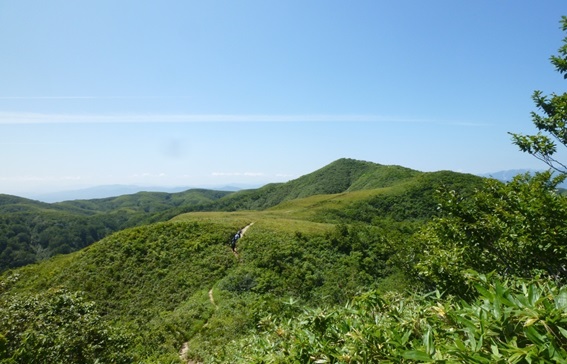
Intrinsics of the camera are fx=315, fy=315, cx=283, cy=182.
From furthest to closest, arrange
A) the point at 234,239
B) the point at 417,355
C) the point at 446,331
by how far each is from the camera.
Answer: the point at 234,239, the point at 446,331, the point at 417,355

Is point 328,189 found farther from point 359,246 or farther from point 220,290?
point 220,290

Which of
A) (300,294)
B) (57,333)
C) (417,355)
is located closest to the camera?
(417,355)

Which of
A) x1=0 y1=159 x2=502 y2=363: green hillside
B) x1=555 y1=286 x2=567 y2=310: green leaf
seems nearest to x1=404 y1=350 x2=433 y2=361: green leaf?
x1=555 y1=286 x2=567 y2=310: green leaf

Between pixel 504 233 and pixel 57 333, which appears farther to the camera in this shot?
pixel 57 333

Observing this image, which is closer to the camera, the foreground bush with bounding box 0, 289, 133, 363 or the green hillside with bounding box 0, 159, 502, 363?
the foreground bush with bounding box 0, 289, 133, 363

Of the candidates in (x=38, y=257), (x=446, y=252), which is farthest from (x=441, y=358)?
(x=38, y=257)

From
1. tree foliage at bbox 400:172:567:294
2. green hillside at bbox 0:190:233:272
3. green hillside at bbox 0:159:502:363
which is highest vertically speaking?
tree foliage at bbox 400:172:567:294

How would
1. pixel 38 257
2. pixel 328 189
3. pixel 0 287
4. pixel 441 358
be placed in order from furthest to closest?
pixel 328 189 < pixel 38 257 < pixel 0 287 < pixel 441 358

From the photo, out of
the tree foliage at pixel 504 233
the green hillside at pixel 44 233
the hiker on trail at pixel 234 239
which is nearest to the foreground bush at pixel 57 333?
the tree foliage at pixel 504 233

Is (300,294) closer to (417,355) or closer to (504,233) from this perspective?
(504,233)

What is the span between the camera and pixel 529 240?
24.1 feet

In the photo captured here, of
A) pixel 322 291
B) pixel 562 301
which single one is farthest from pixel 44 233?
pixel 562 301

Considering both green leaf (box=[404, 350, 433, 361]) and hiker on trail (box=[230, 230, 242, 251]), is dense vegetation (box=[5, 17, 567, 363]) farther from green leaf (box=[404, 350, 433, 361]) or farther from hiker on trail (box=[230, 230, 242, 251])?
hiker on trail (box=[230, 230, 242, 251])

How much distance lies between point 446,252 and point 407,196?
72.7m
